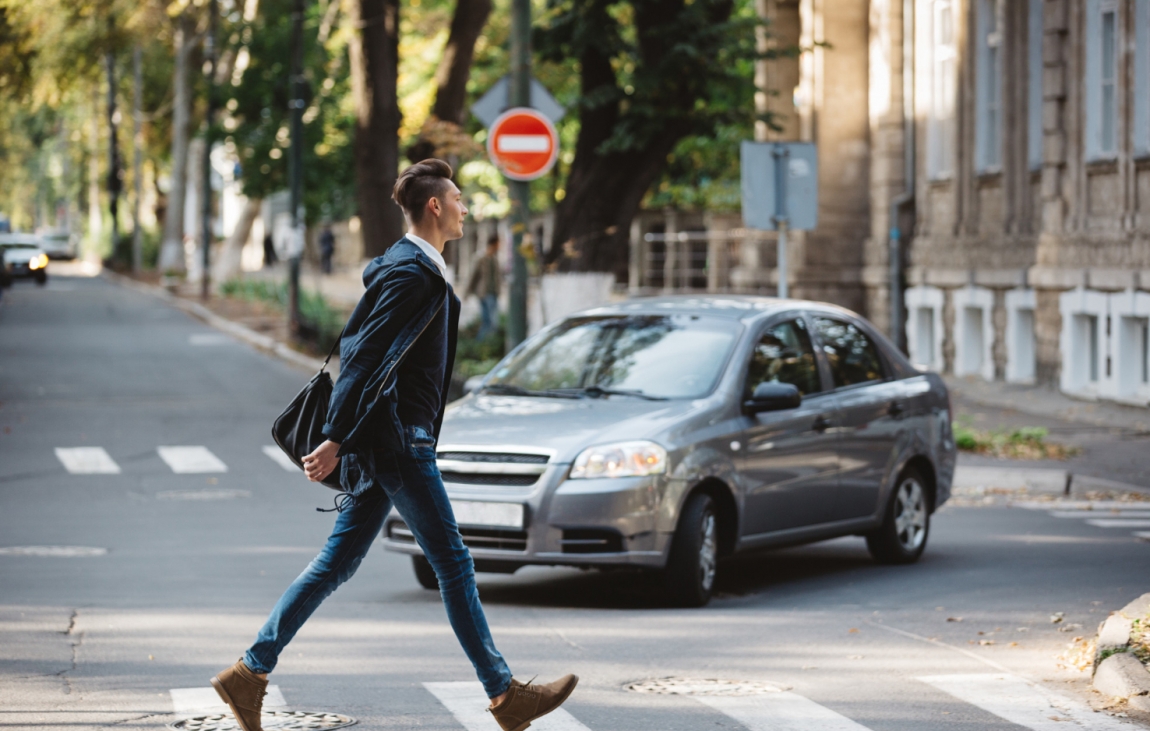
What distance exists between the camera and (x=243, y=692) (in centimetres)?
597

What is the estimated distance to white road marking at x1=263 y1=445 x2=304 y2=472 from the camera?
1655 centimetres

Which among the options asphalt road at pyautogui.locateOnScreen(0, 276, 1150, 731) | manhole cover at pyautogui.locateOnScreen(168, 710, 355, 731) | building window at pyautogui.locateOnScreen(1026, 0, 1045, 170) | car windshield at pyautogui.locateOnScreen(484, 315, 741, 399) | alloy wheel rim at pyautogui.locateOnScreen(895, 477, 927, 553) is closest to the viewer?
manhole cover at pyautogui.locateOnScreen(168, 710, 355, 731)

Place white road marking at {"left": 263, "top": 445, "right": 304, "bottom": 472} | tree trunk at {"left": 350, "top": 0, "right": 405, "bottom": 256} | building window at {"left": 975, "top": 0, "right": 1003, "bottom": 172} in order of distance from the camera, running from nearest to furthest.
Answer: white road marking at {"left": 263, "top": 445, "right": 304, "bottom": 472}, building window at {"left": 975, "top": 0, "right": 1003, "bottom": 172}, tree trunk at {"left": 350, "top": 0, "right": 405, "bottom": 256}

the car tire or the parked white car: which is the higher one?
the car tire

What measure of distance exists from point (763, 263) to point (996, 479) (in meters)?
15.4

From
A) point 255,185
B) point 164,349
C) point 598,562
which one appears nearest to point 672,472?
point 598,562

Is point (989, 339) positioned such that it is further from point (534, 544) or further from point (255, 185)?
point (255, 185)

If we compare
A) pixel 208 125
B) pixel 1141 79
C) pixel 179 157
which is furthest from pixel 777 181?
pixel 179 157

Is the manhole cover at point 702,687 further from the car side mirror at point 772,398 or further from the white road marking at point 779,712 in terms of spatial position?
the car side mirror at point 772,398

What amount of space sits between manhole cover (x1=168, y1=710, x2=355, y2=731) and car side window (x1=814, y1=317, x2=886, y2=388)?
481 cm

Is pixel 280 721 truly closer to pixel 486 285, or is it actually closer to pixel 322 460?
pixel 322 460

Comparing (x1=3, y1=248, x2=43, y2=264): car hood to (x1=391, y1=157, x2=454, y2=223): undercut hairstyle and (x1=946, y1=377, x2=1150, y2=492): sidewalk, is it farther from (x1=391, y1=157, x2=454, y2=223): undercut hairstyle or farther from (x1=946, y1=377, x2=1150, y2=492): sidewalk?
(x1=391, y1=157, x2=454, y2=223): undercut hairstyle

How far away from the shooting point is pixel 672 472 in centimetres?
911

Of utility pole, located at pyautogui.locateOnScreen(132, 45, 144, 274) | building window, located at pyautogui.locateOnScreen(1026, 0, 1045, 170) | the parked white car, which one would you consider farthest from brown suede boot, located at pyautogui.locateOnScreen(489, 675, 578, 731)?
the parked white car
